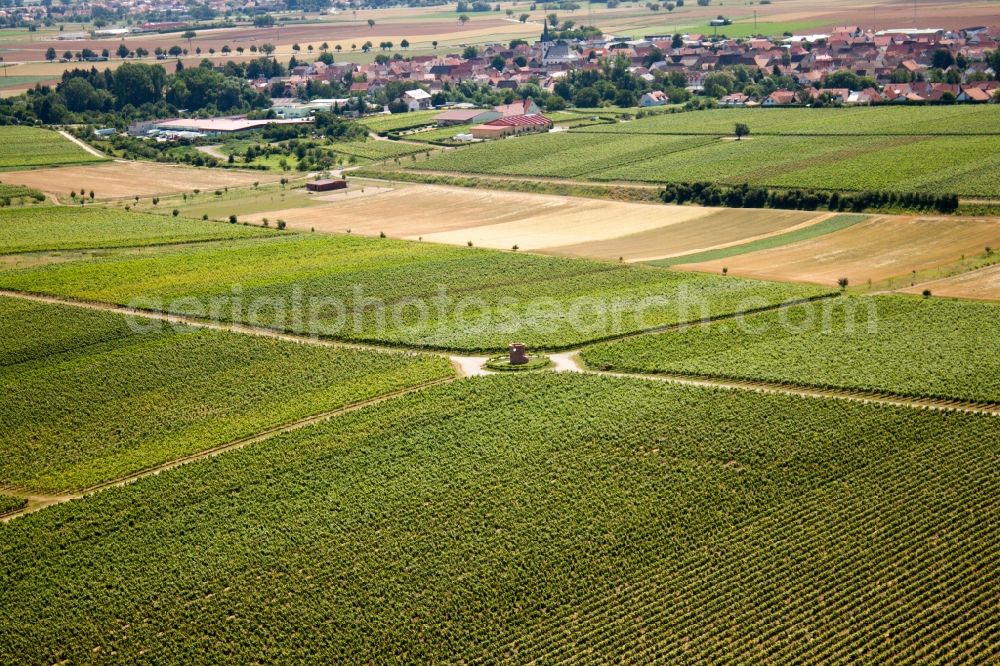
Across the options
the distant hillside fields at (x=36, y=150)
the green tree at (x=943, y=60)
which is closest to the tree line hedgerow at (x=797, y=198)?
the distant hillside fields at (x=36, y=150)

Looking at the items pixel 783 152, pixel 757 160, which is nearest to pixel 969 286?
pixel 757 160

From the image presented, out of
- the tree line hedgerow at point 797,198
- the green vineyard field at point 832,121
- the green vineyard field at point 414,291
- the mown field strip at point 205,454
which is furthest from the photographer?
the green vineyard field at point 832,121

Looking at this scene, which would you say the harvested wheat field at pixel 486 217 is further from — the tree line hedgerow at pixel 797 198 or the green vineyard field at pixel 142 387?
the green vineyard field at pixel 142 387

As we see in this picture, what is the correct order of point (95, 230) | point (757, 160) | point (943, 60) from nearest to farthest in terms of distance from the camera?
point (95, 230), point (757, 160), point (943, 60)

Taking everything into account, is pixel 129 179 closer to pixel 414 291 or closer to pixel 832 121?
pixel 414 291

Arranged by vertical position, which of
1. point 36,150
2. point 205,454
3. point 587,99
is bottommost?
point 205,454

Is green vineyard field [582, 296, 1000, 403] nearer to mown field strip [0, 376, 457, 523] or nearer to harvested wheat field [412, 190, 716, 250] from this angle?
mown field strip [0, 376, 457, 523]
